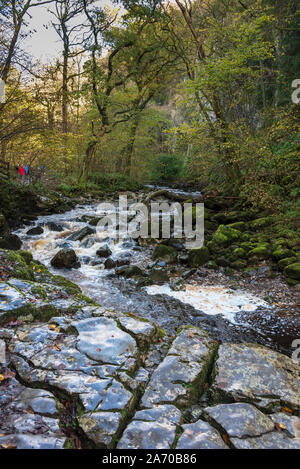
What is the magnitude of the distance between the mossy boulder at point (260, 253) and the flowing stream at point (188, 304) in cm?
145

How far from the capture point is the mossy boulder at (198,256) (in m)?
7.28

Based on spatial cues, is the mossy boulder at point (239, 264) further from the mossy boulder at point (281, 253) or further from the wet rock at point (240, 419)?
the wet rock at point (240, 419)

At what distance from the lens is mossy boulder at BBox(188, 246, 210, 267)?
7.28m

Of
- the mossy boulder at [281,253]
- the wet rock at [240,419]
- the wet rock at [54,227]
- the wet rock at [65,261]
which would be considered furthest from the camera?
the wet rock at [54,227]

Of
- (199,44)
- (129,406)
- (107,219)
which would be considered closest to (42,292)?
(129,406)

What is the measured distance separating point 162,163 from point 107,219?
53.5 feet

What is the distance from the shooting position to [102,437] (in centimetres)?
179

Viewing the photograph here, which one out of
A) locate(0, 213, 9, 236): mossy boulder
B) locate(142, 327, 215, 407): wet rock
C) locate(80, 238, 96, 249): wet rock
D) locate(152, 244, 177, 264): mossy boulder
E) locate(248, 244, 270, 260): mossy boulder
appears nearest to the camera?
locate(142, 327, 215, 407): wet rock

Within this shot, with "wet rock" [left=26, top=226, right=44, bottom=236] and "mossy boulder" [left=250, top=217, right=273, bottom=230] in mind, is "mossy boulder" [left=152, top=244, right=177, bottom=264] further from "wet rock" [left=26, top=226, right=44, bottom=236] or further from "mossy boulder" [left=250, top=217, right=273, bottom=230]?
"wet rock" [left=26, top=226, right=44, bottom=236]

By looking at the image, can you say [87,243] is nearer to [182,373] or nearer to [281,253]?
[281,253]

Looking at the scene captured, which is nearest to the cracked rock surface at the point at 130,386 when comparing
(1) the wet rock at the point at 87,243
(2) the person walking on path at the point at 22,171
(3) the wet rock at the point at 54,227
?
(1) the wet rock at the point at 87,243

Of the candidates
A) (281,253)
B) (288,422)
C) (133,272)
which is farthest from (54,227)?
(288,422)

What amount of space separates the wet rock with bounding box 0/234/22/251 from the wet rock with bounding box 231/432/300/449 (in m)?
7.68

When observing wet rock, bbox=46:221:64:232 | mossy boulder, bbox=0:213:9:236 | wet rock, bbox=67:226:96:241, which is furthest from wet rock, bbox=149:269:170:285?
mossy boulder, bbox=0:213:9:236
